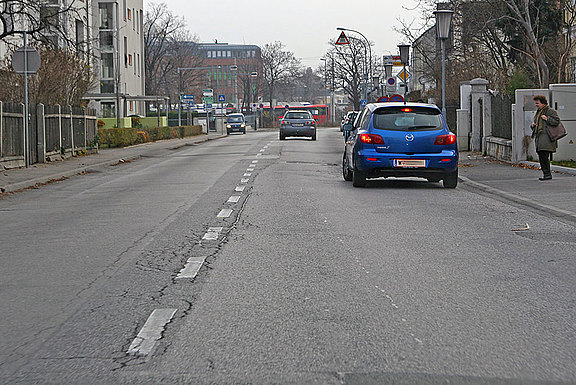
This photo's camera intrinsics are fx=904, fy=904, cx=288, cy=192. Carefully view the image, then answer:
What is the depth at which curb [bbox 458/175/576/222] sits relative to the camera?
40.3ft

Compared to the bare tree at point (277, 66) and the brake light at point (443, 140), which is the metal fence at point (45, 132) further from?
the bare tree at point (277, 66)

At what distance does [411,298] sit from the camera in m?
6.66

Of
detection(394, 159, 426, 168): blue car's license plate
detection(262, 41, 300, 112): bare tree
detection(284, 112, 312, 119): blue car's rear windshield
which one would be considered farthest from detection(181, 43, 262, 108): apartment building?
detection(394, 159, 426, 168): blue car's license plate

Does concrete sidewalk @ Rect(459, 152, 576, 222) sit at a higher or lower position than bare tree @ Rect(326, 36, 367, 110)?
lower

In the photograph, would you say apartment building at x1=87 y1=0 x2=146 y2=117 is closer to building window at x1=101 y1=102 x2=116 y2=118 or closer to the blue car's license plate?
building window at x1=101 y1=102 x2=116 y2=118

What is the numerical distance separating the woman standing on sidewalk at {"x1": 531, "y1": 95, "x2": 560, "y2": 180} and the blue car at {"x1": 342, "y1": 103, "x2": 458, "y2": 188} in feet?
6.51

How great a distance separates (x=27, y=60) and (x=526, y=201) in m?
14.6

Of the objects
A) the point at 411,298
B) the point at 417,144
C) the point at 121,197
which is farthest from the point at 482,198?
the point at 411,298

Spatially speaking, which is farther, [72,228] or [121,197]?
[121,197]

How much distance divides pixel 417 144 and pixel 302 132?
31.9m

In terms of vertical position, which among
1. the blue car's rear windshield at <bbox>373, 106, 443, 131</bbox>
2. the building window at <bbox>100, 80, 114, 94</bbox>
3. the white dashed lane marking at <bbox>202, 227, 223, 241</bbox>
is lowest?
the white dashed lane marking at <bbox>202, 227, 223, 241</bbox>

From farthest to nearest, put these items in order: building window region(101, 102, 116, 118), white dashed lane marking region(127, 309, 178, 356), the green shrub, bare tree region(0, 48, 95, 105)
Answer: building window region(101, 102, 116, 118) → the green shrub → bare tree region(0, 48, 95, 105) → white dashed lane marking region(127, 309, 178, 356)

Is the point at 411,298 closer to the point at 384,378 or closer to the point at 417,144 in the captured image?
the point at 384,378

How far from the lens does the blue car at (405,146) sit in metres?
16.6
